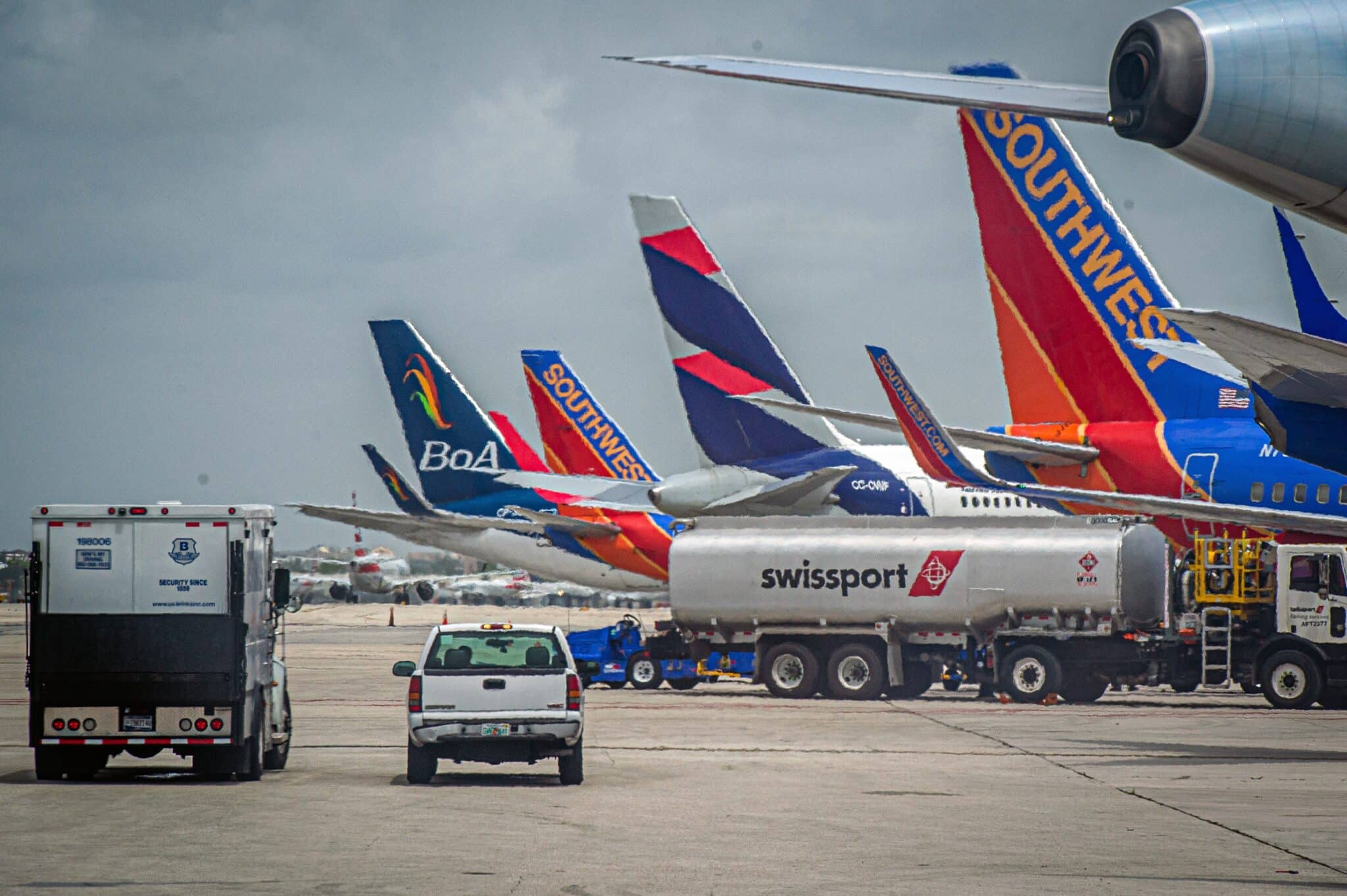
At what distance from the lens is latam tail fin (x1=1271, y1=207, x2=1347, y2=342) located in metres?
16.8

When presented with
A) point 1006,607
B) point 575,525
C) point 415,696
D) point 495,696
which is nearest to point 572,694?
point 495,696

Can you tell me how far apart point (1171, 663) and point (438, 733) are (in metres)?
18.6

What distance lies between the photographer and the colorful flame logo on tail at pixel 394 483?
59.7 meters

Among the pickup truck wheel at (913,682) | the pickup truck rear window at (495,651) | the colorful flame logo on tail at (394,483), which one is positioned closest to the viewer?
the pickup truck rear window at (495,651)

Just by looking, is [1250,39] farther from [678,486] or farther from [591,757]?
[678,486]

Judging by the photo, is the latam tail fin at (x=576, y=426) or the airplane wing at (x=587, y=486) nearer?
the airplane wing at (x=587, y=486)

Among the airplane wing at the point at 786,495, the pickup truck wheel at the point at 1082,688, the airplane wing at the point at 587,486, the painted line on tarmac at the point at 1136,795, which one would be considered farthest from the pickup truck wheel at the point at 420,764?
the airplane wing at the point at 587,486

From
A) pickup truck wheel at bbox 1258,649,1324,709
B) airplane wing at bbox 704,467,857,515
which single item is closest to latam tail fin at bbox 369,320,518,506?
airplane wing at bbox 704,467,857,515

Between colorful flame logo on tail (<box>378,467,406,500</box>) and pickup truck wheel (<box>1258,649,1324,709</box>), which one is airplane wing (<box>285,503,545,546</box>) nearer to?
colorful flame logo on tail (<box>378,467,406,500</box>)

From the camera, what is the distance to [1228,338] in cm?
1432

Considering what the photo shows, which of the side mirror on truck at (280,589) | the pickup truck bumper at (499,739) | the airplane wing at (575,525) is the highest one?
the airplane wing at (575,525)

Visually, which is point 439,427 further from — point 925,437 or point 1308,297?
point 1308,297

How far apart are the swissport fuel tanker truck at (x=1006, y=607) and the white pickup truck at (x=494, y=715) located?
16.5 metres

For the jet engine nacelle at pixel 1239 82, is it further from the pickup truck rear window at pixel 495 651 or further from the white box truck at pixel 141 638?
the white box truck at pixel 141 638
